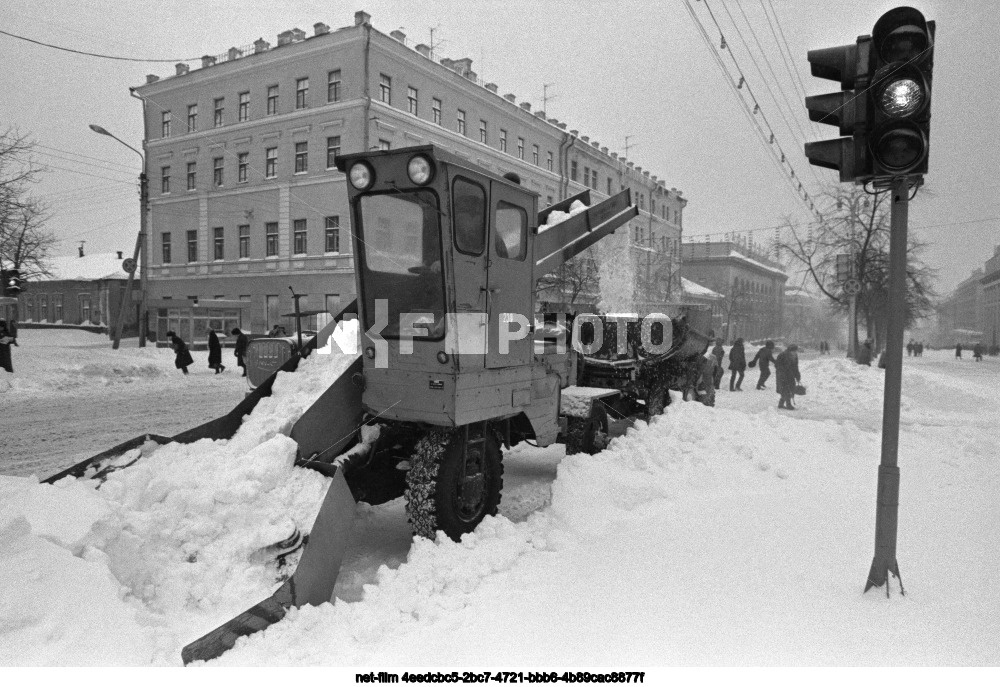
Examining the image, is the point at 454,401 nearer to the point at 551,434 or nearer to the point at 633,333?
the point at 551,434

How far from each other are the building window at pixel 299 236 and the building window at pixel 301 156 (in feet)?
7.16

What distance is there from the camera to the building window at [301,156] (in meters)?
27.8

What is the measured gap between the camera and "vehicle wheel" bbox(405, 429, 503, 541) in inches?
181

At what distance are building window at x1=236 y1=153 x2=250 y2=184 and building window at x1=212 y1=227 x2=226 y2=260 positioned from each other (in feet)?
8.84

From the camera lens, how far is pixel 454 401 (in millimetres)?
4531

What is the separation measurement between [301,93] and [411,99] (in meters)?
4.77

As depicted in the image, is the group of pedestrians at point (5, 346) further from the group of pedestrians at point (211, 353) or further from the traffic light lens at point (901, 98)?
the traffic light lens at point (901, 98)

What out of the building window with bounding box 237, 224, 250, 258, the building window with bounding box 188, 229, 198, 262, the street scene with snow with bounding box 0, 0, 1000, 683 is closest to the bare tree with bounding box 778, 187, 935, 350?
the street scene with snow with bounding box 0, 0, 1000, 683

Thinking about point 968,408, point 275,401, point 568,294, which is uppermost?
point 568,294

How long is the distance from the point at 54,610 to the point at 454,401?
2.48 metres

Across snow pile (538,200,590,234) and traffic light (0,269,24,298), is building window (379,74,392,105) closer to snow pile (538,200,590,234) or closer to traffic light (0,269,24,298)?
traffic light (0,269,24,298)

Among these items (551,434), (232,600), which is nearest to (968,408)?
(551,434)

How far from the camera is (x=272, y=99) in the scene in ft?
92.7

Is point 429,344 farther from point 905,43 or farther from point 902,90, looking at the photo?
point 905,43
